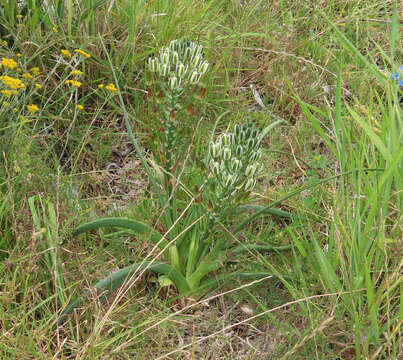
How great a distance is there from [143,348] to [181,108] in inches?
33.7

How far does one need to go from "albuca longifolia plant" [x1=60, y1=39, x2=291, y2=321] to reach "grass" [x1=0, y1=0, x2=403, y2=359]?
0.08m

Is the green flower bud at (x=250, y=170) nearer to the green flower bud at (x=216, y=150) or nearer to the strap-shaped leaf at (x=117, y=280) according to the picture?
the green flower bud at (x=216, y=150)

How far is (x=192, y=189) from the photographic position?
2.13m

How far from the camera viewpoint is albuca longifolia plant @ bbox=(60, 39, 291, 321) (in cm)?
160

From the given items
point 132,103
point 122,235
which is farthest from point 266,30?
point 122,235

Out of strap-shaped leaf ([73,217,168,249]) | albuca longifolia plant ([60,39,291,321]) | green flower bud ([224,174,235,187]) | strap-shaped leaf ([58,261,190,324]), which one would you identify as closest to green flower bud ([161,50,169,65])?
albuca longifolia plant ([60,39,291,321])

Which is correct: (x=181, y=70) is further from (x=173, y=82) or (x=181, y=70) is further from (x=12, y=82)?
(x=12, y=82)

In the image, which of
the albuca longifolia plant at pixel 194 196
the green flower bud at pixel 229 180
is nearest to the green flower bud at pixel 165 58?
the albuca longifolia plant at pixel 194 196

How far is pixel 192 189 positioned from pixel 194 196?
0.40 m

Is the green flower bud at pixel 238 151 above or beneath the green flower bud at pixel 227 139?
beneath

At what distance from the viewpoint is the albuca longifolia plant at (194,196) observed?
63.0 inches

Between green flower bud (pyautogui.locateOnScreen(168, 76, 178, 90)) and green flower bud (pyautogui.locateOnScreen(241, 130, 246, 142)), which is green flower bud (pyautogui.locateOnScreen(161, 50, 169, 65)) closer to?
green flower bud (pyautogui.locateOnScreen(168, 76, 178, 90))

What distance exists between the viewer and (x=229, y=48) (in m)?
2.85

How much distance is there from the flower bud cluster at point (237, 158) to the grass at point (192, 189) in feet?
0.57
